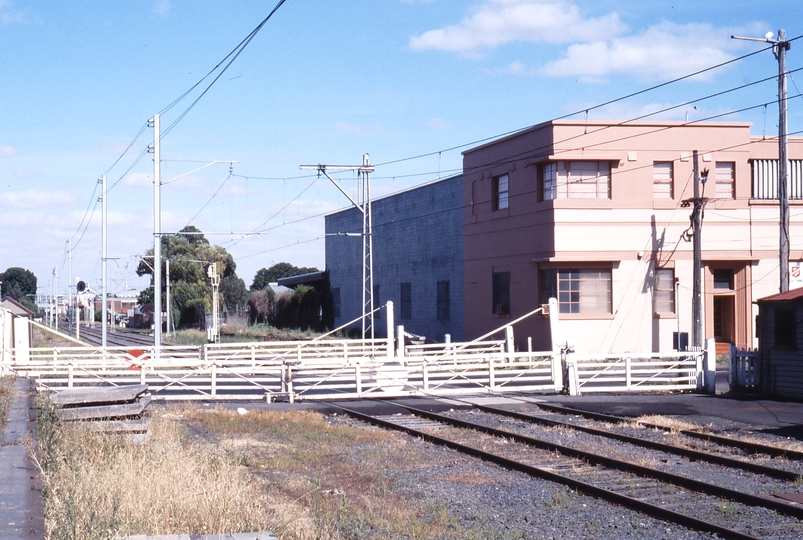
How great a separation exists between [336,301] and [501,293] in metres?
23.5

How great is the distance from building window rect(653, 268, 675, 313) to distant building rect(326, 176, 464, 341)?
10094 millimetres

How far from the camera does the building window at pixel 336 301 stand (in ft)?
190

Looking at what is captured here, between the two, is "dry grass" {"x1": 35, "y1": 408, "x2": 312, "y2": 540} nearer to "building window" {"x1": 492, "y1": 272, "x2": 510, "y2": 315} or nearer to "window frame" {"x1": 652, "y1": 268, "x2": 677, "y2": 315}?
"window frame" {"x1": 652, "y1": 268, "x2": 677, "y2": 315}

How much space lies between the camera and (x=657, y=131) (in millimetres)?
33031

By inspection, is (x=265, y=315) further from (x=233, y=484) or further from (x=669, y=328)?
(x=233, y=484)

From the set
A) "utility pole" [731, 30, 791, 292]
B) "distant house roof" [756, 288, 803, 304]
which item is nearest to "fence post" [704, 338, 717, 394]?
"distant house roof" [756, 288, 803, 304]

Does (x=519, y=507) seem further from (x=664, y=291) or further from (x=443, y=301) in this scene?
(x=443, y=301)

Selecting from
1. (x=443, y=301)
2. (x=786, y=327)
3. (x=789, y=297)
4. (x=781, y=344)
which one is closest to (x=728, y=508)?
(x=789, y=297)

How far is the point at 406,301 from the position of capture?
155 feet

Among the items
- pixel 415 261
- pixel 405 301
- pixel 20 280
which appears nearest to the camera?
pixel 415 261

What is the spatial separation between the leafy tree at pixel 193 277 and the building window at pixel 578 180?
157 feet

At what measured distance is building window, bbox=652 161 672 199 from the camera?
3331cm

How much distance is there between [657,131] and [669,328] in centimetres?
776

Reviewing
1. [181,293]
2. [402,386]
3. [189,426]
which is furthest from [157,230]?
[181,293]
